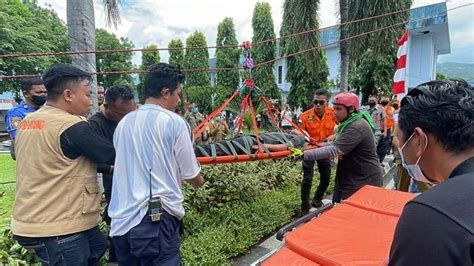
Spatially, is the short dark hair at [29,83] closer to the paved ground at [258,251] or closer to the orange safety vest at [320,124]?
the paved ground at [258,251]

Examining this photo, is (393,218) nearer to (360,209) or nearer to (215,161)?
A: (360,209)

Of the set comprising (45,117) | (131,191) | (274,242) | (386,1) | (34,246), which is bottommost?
(274,242)

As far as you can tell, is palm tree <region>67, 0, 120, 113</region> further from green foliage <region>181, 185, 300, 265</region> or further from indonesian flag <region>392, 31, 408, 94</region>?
indonesian flag <region>392, 31, 408, 94</region>

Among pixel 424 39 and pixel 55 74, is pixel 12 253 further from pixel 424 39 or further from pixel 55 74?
pixel 424 39

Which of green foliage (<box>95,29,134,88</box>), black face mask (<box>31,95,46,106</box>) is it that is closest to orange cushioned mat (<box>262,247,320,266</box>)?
black face mask (<box>31,95,46,106</box>)

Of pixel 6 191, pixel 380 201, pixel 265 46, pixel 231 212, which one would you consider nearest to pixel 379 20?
pixel 231 212

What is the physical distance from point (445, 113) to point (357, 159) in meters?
2.04

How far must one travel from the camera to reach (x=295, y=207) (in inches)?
164

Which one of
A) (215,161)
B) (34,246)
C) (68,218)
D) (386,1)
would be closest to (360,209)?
(215,161)

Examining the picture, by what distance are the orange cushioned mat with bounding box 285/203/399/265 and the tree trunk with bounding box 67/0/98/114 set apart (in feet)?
7.92

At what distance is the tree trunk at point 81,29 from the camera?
2838 mm

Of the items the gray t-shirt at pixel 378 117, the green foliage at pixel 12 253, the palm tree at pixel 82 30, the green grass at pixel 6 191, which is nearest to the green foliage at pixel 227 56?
the green grass at pixel 6 191

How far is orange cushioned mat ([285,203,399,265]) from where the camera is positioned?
54.5 inches

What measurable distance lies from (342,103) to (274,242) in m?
1.70
